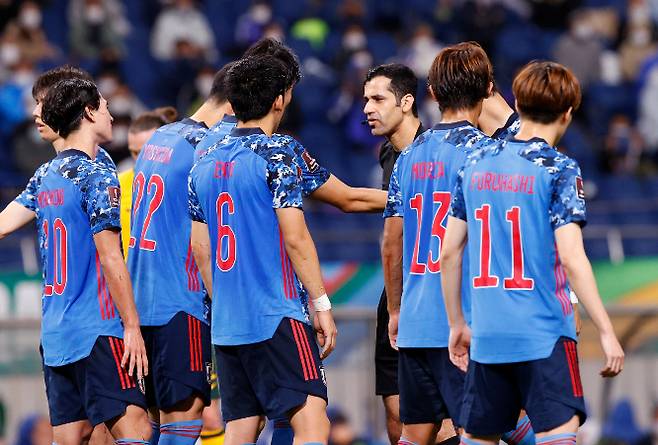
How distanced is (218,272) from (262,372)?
1.77 feet

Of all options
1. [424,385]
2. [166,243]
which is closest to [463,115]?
[424,385]

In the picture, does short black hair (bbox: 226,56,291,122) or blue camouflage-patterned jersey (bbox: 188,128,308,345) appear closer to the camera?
blue camouflage-patterned jersey (bbox: 188,128,308,345)

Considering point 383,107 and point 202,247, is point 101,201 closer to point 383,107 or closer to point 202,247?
point 202,247

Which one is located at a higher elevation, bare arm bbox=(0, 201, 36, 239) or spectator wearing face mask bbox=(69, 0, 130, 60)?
spectator wearing face mask bbox=(69, 0, 130, 60)

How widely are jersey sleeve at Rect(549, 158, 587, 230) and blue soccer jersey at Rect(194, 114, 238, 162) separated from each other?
Answer: 1.96 meters

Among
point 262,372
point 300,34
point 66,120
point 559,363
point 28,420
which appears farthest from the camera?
point 300,34

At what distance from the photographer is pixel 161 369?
7.07 metres

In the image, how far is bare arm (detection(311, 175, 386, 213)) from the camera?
684 cm

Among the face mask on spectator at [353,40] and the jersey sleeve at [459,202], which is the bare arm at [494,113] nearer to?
the jersey sleeve at [459,202]

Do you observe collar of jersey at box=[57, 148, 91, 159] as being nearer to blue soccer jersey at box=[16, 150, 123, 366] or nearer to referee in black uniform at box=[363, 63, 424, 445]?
blue soccer jersey at box=[16, 150, 123, 366]

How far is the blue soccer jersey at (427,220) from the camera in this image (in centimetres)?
634

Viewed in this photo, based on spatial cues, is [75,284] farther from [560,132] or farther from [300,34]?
[300,34]

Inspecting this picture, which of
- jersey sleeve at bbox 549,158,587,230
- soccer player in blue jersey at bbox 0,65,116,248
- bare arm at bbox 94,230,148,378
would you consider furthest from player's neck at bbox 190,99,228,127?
jersey sleeve at bbox 549,158,587,230

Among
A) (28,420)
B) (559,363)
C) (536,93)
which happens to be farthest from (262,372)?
(28,420)
